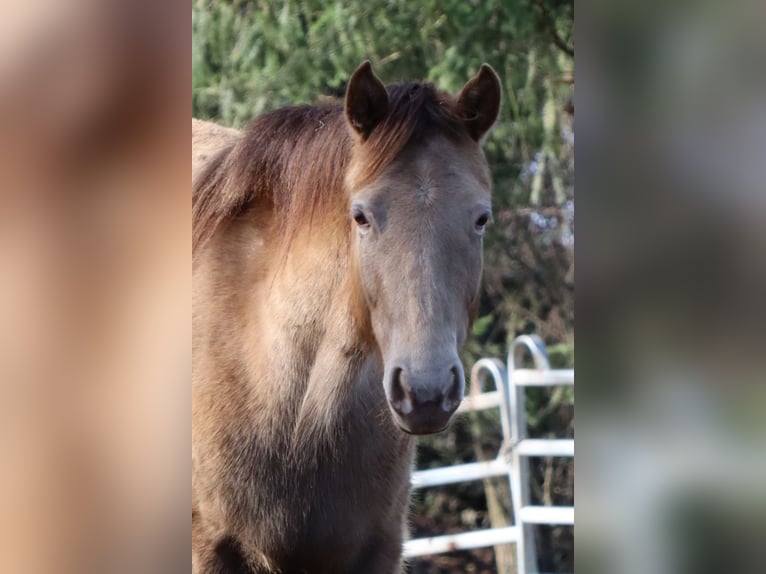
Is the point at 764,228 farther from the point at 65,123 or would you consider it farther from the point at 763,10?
the point at 65,123

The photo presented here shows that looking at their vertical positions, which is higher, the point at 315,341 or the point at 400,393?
the point at 315,341

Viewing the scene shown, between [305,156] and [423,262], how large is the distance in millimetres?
641

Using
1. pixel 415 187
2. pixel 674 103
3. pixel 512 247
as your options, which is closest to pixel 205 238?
pixel 415 187

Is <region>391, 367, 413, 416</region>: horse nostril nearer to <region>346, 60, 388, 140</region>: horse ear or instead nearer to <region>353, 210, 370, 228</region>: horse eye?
<region>353, 210, 370, 228</region>: horse eye

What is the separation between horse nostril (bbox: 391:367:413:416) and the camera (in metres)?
1.72

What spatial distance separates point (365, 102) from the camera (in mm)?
2090

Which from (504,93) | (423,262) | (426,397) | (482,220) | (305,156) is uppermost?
(504,93)

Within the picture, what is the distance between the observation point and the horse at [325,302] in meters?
1.91

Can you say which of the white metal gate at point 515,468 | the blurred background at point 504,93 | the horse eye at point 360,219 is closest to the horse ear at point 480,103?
the horse eye at point 360,219

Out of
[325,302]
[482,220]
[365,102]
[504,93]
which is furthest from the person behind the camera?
[504,93]

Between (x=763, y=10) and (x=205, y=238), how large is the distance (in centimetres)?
218

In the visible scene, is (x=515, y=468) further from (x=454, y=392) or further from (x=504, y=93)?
(x=454, y=392)

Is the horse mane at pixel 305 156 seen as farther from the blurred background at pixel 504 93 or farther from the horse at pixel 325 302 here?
the blurred background at pixel 504 93

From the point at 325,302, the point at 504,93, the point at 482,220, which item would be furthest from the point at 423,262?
the point at 504,93
